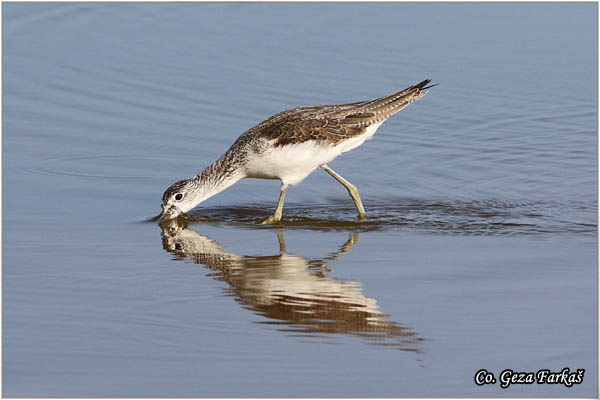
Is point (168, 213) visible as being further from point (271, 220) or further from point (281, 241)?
point (281, 241)

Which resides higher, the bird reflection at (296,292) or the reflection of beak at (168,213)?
the reflection of beak at (168,213)

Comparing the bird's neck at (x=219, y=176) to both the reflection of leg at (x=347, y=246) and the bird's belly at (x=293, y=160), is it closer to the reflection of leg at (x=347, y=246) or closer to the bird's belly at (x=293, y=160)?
the bird's belly at (x=293, y=160)

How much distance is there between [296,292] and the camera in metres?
9.66

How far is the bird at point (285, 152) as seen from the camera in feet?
39.8

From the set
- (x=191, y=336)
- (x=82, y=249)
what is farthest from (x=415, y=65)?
(x=191, y=336)

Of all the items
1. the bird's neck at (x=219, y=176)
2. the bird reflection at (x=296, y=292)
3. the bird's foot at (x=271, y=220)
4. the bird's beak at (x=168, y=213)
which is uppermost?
the bird's neck at (x=219, y=176)

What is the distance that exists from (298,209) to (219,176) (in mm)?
1013

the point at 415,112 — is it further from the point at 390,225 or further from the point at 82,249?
the point at 82,249

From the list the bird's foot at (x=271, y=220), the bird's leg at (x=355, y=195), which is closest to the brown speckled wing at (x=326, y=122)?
the bird's leg at (x=355, y=195)

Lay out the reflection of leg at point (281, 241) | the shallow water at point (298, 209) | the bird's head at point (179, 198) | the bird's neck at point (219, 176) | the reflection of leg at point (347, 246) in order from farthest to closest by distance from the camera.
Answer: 1. the bird's neck at point (219, 176)
2. the bird's head at point (179, 198)
3. the reflection of leg at point (281, 241)
4. the reflection of leg at point (347, 246)
5. the shallow water at point (298, 209)

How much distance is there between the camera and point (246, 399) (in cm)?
724

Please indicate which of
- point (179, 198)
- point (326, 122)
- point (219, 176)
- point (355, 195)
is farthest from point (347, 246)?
point (179, 198)

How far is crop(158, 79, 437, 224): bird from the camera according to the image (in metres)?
12.1

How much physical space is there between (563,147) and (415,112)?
236cm
